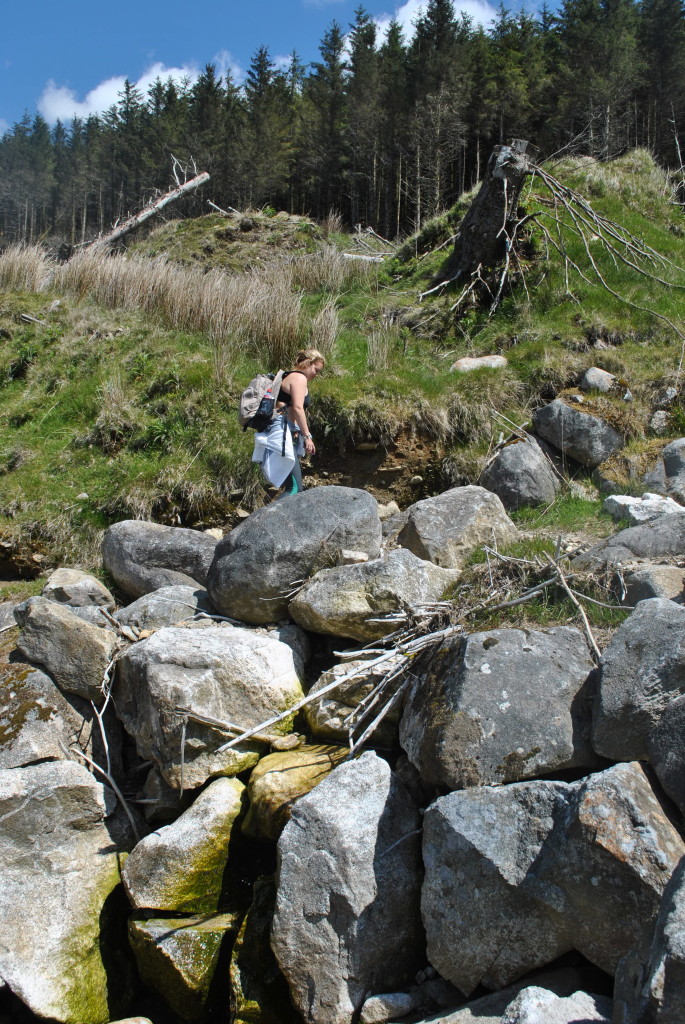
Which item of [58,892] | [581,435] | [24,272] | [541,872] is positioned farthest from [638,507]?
[24,272]

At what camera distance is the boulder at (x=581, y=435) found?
22.2ft

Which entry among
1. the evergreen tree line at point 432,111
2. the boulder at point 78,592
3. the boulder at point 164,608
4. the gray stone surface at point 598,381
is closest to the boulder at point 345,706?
the boulder at point 164,608

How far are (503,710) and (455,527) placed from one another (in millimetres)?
2171

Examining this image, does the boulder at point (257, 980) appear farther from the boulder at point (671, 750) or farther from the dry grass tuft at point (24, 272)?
the dry grass tuft at point (24, 272)

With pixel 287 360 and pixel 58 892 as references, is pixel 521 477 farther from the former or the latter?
pixel 58 892

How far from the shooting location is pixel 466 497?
232 inches

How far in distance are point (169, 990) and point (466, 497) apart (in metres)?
3.66

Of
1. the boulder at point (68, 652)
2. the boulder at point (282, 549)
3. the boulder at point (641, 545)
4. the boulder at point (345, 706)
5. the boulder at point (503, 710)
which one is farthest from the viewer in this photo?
the boulder at point (282, 549)

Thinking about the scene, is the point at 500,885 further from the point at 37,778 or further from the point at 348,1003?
the point at 37,778

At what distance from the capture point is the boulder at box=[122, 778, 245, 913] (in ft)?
13.2

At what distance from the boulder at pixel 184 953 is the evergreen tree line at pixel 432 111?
703 inches

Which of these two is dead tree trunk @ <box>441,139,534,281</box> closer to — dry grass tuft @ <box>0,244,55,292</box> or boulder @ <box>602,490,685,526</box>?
boulder @ <box>602,490,685,526</box>

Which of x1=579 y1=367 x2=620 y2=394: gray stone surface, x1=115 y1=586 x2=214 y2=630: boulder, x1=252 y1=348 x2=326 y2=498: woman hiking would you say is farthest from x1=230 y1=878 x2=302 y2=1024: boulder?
x1=579 y1=367 x2=620 y2=394: gray stone surface

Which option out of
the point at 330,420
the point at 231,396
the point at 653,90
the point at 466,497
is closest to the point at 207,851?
the point at 466,497
